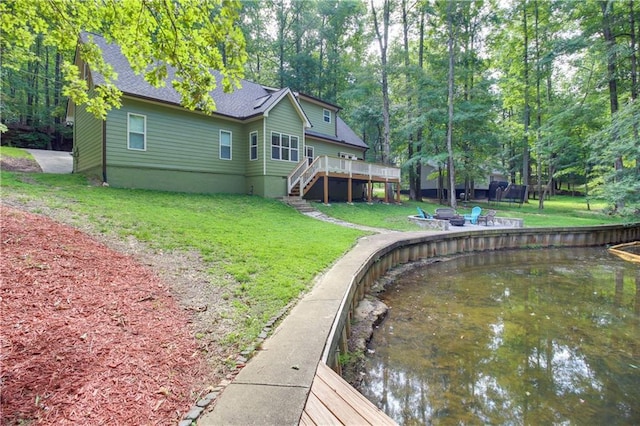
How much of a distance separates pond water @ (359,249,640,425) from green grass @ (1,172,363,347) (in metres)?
1.63

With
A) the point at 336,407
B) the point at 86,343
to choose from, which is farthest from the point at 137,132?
the point at 336,407

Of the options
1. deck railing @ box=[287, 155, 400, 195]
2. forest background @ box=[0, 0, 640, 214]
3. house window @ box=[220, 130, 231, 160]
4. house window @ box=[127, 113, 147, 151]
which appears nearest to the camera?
house window @ box=[127, 113, 147, 151]

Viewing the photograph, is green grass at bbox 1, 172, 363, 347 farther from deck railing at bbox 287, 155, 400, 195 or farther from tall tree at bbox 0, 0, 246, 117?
deck railing at bbox 287, 155, 400, 195

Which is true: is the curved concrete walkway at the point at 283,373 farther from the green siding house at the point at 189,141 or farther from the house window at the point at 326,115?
the house window at the point at 326,115

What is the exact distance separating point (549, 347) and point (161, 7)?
679 cm

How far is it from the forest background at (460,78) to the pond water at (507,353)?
1058 centimetres

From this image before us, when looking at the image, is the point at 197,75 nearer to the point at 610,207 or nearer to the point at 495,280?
the point at 495,280

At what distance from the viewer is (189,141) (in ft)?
48.6

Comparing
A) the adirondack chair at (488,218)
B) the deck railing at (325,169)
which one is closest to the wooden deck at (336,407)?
the deck railing at (325,169)

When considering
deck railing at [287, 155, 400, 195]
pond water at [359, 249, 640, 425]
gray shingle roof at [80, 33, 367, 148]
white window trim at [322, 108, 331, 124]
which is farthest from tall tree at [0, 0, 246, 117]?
white window trim at [322, 108, 331, 124]

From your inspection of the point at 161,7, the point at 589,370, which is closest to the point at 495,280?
the point at 589,370

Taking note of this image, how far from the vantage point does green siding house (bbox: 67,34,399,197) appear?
42.2 feet

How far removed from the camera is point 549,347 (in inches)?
185

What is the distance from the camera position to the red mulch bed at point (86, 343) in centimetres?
224
